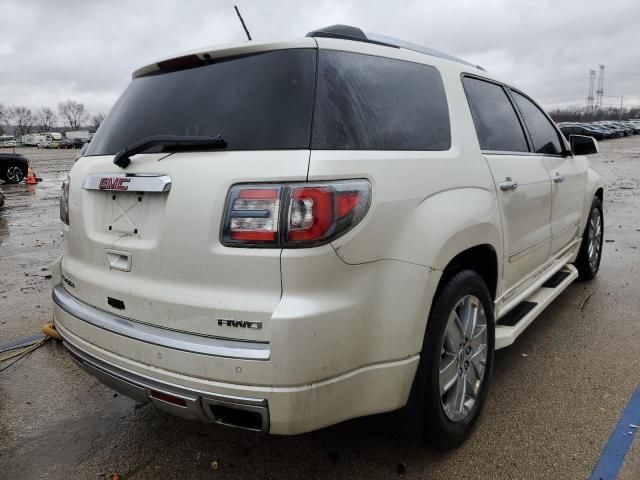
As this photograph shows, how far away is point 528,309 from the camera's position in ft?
11.2

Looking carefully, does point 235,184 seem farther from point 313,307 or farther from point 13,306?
point 13,306

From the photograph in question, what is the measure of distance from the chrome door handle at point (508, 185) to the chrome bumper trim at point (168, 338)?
1710mm

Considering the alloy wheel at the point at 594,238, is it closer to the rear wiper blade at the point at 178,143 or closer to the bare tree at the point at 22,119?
the rear wiper blade at the point at 178,143

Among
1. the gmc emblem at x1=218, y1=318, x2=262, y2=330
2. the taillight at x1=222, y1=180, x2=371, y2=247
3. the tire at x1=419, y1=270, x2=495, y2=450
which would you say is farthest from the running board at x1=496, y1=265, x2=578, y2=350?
the gmc emblem at x1=218, y1=318, x2=262, y2=330

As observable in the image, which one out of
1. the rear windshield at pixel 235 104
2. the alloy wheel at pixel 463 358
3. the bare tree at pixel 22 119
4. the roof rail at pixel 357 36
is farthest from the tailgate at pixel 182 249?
the bare tree at pixel 22 119

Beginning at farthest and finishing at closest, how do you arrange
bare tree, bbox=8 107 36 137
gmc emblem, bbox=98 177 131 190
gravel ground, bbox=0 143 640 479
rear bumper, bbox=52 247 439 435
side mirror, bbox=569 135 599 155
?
bare tree, bbox=8 107 36 137 < side mirror, bbox=569 135 599 155 < gravel ground, bbox=0 143 640 479 < gmc emblem, bbox=98 177 131 190 < rear bumper, bbox=52 247 439 435

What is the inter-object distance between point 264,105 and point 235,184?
37 centimetres

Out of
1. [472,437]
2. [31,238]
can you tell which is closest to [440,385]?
[472,437]

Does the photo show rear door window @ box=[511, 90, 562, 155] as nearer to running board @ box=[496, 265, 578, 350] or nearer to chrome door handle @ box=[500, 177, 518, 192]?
chrome door handle @ box=[500, 177, 518, 192]

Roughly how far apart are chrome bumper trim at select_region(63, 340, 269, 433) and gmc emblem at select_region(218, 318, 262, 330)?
0.25 m

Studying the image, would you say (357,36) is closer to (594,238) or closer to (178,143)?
(178,143)

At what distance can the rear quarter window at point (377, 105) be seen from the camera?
1.99m

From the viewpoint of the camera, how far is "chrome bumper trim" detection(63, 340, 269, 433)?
71.9 inches

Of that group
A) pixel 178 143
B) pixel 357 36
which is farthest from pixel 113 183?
pixel 357 36
